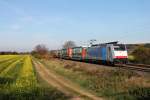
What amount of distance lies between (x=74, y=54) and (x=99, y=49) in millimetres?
24053

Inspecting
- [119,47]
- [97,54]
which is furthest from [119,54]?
[97,54]

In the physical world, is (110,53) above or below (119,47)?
below

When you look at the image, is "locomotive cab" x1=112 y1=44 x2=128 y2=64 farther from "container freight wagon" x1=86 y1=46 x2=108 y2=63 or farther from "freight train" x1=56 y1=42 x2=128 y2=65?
"container freight wagon" x1=86 y1=46 x2=108 y2=63

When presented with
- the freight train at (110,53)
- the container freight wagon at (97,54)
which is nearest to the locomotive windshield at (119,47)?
the freight train at (110,53)

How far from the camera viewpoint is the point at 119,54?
3253cm

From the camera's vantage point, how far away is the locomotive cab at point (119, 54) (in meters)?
32.3

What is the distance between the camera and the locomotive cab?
32.3m

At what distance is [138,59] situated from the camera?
134 ft

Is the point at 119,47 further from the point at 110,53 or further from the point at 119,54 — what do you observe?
the point at 110,53

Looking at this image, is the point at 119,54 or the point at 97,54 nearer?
the point at 119,54

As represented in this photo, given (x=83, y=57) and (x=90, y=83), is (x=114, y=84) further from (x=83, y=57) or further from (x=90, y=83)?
(x=83, y=57)

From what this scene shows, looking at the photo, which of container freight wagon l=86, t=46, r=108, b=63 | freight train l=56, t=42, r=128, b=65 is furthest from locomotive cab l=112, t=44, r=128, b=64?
container freight wagon l=86, t=46, r=108, b=63

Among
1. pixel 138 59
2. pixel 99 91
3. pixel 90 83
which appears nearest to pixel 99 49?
pixel 138 59

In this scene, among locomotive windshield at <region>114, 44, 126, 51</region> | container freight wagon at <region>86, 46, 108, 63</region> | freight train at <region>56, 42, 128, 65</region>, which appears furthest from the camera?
container freight wagon at <region>86, 46, 108, 63</region>
